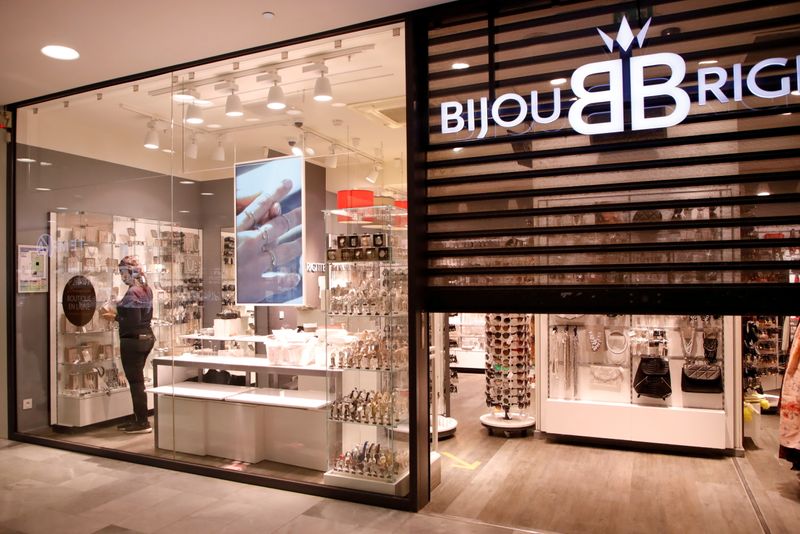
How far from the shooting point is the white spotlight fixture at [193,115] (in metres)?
4.54

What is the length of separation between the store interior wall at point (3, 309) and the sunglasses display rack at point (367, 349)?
11.2ft

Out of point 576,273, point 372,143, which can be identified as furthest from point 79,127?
point 576,273

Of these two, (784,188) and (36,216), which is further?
(36,216)

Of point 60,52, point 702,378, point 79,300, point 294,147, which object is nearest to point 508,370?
point 702,378

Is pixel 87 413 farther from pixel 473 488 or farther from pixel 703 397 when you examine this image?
pixel 703 397

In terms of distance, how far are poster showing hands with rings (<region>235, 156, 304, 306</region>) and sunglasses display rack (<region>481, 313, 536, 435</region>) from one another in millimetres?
2228

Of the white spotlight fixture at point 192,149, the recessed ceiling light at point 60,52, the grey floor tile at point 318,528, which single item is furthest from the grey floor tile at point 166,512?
the recessed ceiling light at point 60,52

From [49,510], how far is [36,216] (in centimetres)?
291

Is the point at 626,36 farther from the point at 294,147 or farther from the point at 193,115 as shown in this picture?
the point at 193,115

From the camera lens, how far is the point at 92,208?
5176mm

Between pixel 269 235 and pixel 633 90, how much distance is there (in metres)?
2.79

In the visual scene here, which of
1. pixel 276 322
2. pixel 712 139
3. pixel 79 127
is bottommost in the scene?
pixel 276 322

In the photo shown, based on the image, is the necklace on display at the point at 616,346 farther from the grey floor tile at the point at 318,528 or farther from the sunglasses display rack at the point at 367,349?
the grey floor tile at the point at 318,528

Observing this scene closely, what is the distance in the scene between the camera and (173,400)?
4.64 meters
